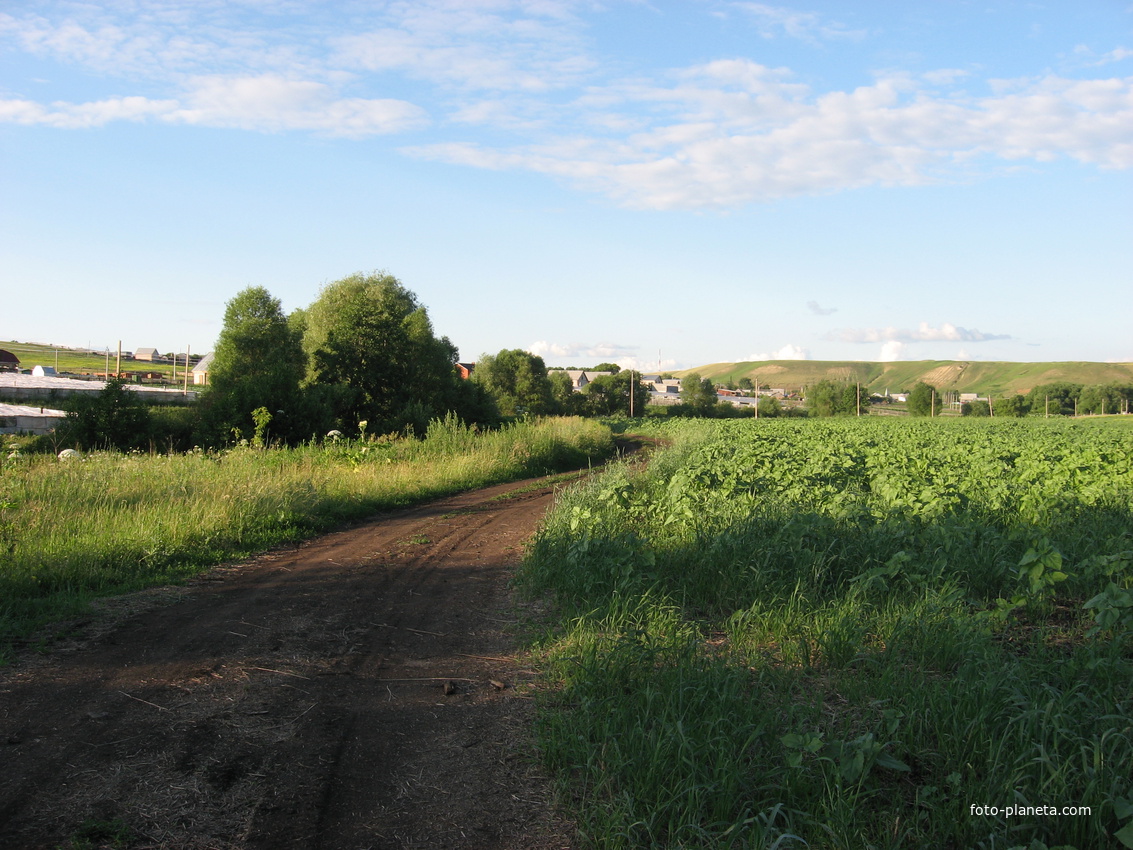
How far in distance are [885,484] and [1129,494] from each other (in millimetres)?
3813

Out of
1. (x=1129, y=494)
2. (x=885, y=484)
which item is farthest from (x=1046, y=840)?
(x=1129, y=494)

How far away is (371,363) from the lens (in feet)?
99.1

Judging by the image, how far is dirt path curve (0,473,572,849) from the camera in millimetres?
3217

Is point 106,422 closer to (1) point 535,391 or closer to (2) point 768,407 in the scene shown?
(1) point 535,391

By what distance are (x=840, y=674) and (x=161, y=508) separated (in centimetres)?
883

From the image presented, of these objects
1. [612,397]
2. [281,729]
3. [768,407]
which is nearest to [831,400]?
[768,407]

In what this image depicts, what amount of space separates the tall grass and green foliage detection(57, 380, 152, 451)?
6.29 metres

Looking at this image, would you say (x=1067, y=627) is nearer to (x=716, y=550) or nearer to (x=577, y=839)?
(x=716, y=550)

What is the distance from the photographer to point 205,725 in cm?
413

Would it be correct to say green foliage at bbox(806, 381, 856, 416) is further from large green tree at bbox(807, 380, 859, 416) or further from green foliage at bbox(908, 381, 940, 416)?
green foliage at bbox(908, 381, 940, 416)

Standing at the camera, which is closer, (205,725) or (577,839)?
(577,839)

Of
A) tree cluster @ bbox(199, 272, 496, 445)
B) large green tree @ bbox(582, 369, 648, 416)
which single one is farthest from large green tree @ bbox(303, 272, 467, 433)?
large green tree @ bbox(582, 369, 648, 416)

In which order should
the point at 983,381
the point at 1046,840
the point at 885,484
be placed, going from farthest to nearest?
the point at 983,381 < the point at 885,484 < the point at 1046,840

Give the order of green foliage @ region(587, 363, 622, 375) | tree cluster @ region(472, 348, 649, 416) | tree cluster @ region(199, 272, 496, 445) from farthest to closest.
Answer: green foliage @ region(587, 363, 622, 375), tree cluster @ region(472, 348, 649, 416), tree cluster @ region(199, 272, 496, 445)
